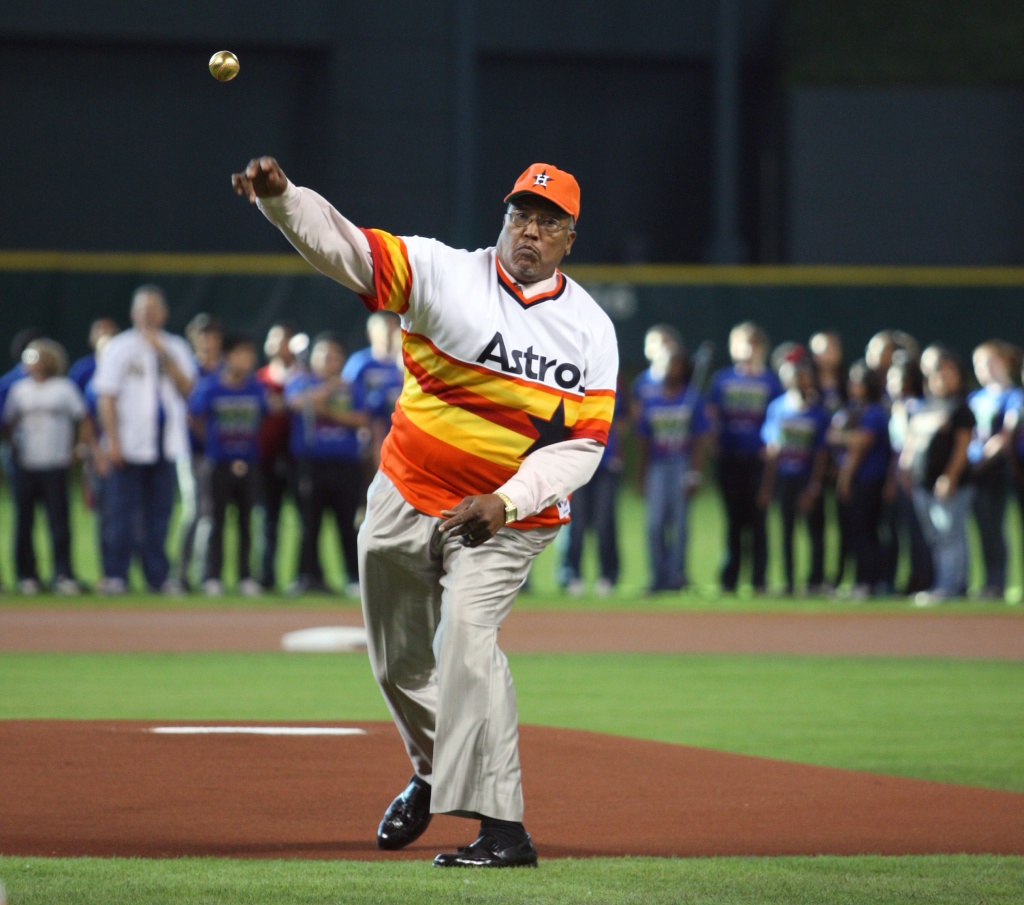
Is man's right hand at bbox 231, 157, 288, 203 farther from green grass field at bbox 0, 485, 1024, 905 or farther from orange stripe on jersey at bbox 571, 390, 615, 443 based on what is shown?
green grass field at bbox 0, 485, 1024, 905

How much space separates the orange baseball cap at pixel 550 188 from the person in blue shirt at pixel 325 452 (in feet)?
26.3

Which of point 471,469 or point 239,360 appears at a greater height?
point 239,360

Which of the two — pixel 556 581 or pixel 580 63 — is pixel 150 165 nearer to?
pixel 580 63

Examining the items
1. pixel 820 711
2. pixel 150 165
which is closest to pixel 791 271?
pixel 150 165

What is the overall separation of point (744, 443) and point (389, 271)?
910 cm

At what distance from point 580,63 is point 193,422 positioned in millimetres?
15598

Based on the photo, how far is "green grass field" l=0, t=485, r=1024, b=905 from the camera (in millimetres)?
4602

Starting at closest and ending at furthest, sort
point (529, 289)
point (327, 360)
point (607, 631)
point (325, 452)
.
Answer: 1. point (529, 289)
2. point (607, 631)
3. point (325, 452)
4. point (327, 360)

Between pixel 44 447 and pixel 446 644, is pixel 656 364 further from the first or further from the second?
pixel 446 644

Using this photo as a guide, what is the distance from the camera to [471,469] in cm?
523

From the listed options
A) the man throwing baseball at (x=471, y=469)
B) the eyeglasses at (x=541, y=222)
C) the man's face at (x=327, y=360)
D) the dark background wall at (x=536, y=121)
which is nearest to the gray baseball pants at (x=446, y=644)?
the man throwing baseball at (x=471, y=469)

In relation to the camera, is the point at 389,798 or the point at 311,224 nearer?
the point at 311,224

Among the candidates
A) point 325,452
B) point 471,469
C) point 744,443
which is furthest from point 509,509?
point 744,443

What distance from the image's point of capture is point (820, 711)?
8.55 m
